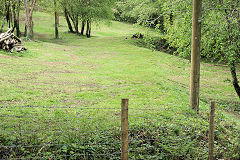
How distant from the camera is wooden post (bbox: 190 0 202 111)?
8.80m

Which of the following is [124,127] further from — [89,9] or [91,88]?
[89,9]

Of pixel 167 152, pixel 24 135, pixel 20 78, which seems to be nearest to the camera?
pixel 24 135

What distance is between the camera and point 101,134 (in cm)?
697

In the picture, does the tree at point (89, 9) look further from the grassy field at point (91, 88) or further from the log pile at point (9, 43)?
the log pile at point (9, 43)

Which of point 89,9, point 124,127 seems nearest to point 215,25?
point 124,127

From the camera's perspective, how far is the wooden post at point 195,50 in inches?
347

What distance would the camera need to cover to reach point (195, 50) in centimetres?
901

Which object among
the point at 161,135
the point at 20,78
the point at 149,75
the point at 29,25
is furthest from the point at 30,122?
the point at 29,25

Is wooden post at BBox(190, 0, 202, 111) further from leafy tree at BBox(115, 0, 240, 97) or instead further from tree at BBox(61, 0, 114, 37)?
tree at BBox(61, 0, 114, 37)

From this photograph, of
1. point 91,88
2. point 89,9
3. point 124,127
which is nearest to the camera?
point 124,127

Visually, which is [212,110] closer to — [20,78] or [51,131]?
[51,131]

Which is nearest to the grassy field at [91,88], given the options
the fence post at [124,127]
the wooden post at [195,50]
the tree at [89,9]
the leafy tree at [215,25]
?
the wooden post at [195,50]

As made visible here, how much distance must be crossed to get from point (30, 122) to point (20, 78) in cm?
739

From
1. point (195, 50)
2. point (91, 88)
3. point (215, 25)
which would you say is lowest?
point (91, 88)
